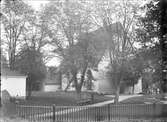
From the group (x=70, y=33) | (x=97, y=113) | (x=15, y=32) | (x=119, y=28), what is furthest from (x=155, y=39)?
(x=15, y=32)

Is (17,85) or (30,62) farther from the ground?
(30,62)

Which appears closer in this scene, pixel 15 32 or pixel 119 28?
pixel 119 28

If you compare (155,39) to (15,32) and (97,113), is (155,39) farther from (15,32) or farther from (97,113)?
(15,32)

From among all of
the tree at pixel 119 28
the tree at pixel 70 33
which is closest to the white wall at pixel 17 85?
the tree at pixel 70 33

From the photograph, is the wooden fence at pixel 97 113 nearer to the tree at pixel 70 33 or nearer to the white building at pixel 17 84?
the tree at pixel 70 33

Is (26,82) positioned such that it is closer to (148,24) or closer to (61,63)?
(61,63)

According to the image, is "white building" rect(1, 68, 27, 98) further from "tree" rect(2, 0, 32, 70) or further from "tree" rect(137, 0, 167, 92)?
"tree" rect(137, 0, 167, 92)

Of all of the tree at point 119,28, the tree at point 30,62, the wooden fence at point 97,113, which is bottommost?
the wooden fence at point 97,113

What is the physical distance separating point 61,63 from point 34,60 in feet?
4.52

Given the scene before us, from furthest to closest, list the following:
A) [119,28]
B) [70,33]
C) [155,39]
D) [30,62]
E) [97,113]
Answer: [30,62], [70,33], [119,28], [97,113], [155,39]

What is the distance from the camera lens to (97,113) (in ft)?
18.9

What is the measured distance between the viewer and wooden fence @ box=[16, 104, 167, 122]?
554 centimetres

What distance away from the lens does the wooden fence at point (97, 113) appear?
5543 millimetres

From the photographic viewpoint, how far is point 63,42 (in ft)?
35.0
